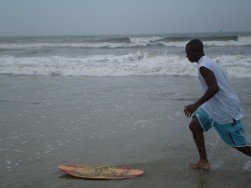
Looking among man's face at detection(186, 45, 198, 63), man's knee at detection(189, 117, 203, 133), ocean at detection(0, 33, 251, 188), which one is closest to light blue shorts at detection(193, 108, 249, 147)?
man's knee at detection(189, 117, 203, 133)

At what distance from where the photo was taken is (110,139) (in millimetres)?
5703

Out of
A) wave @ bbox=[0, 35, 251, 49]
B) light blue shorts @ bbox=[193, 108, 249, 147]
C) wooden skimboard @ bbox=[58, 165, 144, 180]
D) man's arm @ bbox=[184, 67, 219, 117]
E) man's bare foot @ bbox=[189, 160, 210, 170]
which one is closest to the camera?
man's arm @ bbox=[184, 67, 219, 117]

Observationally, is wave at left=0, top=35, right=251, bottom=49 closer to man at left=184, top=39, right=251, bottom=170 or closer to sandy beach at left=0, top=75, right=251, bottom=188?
sandy beach at left=0, top=75, right=251, bottom=188

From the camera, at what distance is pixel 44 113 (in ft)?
25.1

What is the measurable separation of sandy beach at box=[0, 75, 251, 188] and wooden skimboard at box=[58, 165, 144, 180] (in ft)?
0.23

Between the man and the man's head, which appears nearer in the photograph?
the man

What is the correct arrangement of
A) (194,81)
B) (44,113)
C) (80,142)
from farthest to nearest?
(194,81), (44,113), (80,142)

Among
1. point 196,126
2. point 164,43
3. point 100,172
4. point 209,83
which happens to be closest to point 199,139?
point 196,126

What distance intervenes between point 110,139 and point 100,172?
1472 millimetres

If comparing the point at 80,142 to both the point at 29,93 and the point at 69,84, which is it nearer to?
the point at 29,93

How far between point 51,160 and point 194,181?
190cm

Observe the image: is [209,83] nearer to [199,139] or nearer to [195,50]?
[195,50]

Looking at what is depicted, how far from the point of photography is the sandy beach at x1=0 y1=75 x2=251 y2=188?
4137mm

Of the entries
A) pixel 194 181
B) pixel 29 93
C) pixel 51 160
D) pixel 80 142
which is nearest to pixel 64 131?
pixel 80 142
